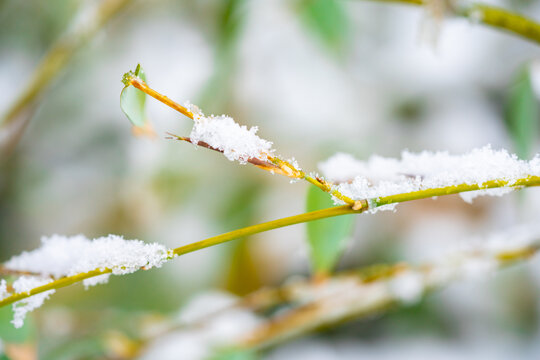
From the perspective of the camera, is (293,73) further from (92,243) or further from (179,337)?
(92,243)

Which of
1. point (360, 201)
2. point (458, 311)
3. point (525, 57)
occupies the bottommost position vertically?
point (360, 201)

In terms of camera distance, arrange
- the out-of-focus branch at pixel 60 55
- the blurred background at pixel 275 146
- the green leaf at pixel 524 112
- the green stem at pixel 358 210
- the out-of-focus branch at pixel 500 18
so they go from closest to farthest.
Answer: the green stem at pixel 358 210 → the out-of-focus branch at pixel 500 18 → the green leaf at pixel 524 112 → the out-of-focus branch at pixel 60 55 → the blurred background at pixel 275 146

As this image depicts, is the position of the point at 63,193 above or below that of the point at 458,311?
above

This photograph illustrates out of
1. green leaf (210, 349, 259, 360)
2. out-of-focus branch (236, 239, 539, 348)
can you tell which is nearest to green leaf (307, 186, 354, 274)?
out-of-focus branch (236, 239, 539, 348)

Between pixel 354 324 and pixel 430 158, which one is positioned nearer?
pixel 430 158

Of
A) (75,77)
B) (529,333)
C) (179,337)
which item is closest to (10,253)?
(75,77)

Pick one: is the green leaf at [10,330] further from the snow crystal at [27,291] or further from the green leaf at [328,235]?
the green leaf at [328,235]

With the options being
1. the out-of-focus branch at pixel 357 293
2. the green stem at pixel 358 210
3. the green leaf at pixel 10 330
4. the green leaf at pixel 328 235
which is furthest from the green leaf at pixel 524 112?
the green leaf at pixel 10 330
